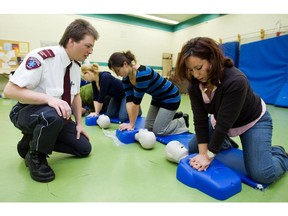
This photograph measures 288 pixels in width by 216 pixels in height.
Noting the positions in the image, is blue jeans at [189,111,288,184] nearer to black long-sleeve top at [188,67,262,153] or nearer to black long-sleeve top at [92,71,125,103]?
black long-sleeve top at [188,67,262,153]

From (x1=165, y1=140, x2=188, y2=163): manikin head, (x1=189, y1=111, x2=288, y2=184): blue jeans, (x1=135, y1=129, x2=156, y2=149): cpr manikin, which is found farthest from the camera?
(x1=135, y1=129, x2=156, y2=149): cpr manikin

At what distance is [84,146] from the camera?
1.41m

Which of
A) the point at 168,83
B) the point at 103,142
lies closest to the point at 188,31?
the point at 168,83

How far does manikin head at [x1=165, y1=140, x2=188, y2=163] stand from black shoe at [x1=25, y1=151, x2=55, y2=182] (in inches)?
27.7

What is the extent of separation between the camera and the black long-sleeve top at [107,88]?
2.39 meters

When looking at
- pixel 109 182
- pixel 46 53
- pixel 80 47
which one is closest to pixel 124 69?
pixel 80 47

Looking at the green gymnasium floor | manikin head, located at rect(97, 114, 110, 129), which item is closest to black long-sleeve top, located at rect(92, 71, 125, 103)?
manikin head, located at rect(97, 114, 110, 129)

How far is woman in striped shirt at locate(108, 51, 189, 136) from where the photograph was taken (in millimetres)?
1706

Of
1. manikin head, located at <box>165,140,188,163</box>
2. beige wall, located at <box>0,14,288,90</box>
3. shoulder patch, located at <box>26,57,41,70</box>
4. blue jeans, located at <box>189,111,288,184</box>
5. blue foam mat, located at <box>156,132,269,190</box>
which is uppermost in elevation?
beige wall, located at <box>0,14,288,90</box>

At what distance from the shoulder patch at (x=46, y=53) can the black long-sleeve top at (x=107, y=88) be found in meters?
1.17

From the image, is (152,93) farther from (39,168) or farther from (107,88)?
(39,168)

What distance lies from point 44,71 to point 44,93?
125mm

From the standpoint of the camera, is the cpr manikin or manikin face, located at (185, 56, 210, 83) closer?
manikin face, located at (185, 56, 210, 83)

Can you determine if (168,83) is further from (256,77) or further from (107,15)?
(107,15)
